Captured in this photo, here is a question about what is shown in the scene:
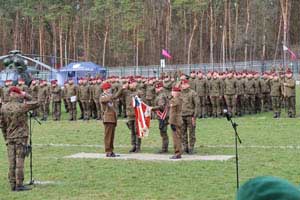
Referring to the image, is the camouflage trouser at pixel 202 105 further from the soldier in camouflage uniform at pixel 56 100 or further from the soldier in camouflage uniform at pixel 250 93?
the soldier in camouflage uniform at pixel 56 100

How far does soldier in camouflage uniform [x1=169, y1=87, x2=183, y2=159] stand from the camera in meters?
15.4

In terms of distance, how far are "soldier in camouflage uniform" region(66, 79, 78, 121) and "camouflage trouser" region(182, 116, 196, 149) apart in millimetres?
12723

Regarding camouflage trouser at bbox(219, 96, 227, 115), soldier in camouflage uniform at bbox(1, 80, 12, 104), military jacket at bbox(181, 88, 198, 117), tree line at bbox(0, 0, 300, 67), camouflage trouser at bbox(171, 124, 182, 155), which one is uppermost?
tree line at bbox(0, 0, 300, 67)

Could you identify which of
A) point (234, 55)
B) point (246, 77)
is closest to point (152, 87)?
point (246, 77)

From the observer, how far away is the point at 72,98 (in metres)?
29.0

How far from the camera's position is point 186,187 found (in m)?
11.5

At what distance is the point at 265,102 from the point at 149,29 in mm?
44837

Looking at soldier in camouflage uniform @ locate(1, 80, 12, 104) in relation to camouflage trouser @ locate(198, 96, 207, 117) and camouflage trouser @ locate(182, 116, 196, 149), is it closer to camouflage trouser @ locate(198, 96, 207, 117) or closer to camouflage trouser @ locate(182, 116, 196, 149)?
camouflage trouser @ locate(182, 116, 196, 149)

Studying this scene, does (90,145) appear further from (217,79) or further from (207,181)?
(217,79)

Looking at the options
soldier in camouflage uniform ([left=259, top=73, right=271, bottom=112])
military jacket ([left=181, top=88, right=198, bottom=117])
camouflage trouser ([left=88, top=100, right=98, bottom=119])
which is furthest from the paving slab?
soldier in camouflage uniform ([left=259, top=73, right=271, bottom=112])

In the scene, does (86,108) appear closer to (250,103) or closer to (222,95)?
(222,95)

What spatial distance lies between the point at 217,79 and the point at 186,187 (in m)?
16.4

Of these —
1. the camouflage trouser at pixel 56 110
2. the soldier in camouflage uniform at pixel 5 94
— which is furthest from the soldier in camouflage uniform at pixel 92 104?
the soldier in camouflage uniform at pixel 5 94

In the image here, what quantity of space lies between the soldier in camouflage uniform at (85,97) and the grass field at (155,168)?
6.86 meters
